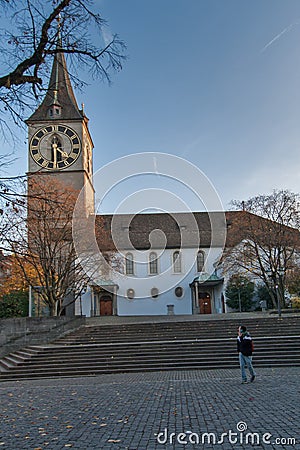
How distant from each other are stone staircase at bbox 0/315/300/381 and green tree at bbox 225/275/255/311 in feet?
63.5

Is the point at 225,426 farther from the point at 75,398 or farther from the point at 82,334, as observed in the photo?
the point at 82,334

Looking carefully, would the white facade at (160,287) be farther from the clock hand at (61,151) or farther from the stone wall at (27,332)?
the stone wall at (27,332)

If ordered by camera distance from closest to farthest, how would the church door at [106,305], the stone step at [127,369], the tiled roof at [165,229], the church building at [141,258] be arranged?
the stone step at [127,369] < the church building at [141,258] < the church door at [106,305] < the tiled roof at [165,229]

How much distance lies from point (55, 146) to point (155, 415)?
145ft

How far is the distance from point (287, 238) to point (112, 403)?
29.4 m

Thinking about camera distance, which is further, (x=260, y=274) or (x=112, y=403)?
(x=260, y=274)

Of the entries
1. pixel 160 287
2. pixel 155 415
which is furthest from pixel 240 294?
pixel 155 415

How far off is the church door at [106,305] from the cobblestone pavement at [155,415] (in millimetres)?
33463

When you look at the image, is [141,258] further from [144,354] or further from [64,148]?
[144,354]

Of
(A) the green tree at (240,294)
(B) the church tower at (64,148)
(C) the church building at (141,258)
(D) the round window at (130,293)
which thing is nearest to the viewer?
(A) the green tree at (240,294)

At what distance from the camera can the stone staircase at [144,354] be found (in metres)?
17.0

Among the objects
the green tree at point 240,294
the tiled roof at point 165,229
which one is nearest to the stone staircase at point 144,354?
the green tree at point 240,294

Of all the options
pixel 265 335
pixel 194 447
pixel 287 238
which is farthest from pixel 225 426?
pixel 287 238

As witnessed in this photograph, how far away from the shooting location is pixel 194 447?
19.0ft
